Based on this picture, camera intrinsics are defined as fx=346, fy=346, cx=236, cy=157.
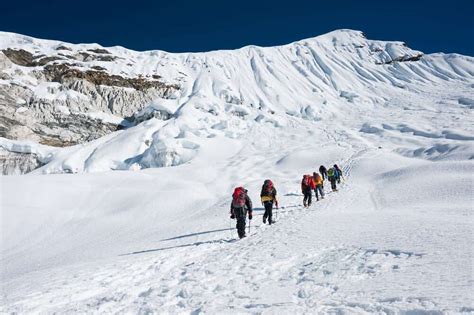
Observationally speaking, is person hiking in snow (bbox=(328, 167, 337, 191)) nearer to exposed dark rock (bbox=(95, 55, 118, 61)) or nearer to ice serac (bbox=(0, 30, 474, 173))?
ice serac (bbox=(0, 30, 474, 173))

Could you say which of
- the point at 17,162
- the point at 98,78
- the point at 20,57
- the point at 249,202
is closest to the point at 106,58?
the point at 98,78

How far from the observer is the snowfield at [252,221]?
5.13 m

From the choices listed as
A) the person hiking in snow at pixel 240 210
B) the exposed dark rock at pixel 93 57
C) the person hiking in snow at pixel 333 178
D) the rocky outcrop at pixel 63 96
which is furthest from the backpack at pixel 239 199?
the exposed dark rock at pixel 93 57

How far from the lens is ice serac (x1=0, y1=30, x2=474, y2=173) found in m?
50.9

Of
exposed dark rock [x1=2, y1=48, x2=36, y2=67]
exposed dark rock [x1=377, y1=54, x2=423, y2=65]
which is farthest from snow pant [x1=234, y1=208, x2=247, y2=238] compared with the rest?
exposed dark rock [x1=377, y1=54, x2=423, y2=65]

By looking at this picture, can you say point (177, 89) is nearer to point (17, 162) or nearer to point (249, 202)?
point (17, 162)

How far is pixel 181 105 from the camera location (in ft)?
205

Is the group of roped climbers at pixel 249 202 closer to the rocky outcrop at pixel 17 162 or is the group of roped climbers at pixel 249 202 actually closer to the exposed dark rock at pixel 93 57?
the rocky outcrop at pixel 17 162

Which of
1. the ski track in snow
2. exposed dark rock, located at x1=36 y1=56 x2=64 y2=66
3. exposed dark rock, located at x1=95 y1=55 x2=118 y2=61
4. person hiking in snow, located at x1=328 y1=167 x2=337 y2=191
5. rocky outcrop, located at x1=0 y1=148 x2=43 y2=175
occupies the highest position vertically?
exposed dark rock, located at x1=95 y1=55 x2=118 y2=61

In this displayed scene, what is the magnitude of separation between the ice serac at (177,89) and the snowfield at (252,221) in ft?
2.42

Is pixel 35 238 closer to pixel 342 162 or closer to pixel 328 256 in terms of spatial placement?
pixel 328 256

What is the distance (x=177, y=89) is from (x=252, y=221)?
63200mm

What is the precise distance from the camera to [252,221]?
45.8ft

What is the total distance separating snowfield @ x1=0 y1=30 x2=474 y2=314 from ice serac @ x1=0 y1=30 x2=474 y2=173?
0.74m
